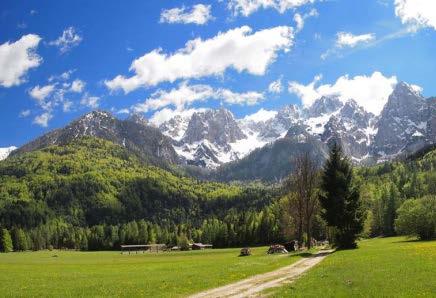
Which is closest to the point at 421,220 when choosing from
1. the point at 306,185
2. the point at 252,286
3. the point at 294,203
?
the point at 294,203

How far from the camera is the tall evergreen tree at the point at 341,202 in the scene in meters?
76.8

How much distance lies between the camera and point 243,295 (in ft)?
109

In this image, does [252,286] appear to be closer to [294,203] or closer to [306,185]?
[306,185]

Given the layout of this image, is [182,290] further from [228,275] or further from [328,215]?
[328,215]

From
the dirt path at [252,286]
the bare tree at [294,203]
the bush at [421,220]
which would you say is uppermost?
the bare tree at [294,203]

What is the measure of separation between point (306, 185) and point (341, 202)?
14.2 meters

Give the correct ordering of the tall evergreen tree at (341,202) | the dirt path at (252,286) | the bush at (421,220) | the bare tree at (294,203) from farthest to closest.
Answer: the bush at (421,220)
the bare tree at (294,203)
the tall evergreen tree at (341,202)
the dirt path at (252,286)

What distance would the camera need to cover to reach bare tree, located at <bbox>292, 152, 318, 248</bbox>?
9081 cm

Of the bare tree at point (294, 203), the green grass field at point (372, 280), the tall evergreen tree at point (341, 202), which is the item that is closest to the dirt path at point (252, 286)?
the green grass field at point (372, 280)

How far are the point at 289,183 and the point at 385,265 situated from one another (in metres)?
51.3

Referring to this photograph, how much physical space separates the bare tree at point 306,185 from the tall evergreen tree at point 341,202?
9967mm

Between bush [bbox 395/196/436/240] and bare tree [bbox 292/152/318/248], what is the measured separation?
2264 cm

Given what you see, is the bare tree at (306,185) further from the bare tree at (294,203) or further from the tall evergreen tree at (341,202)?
the tall evergreen tree at (341,202)

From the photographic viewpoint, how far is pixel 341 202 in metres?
77.4
